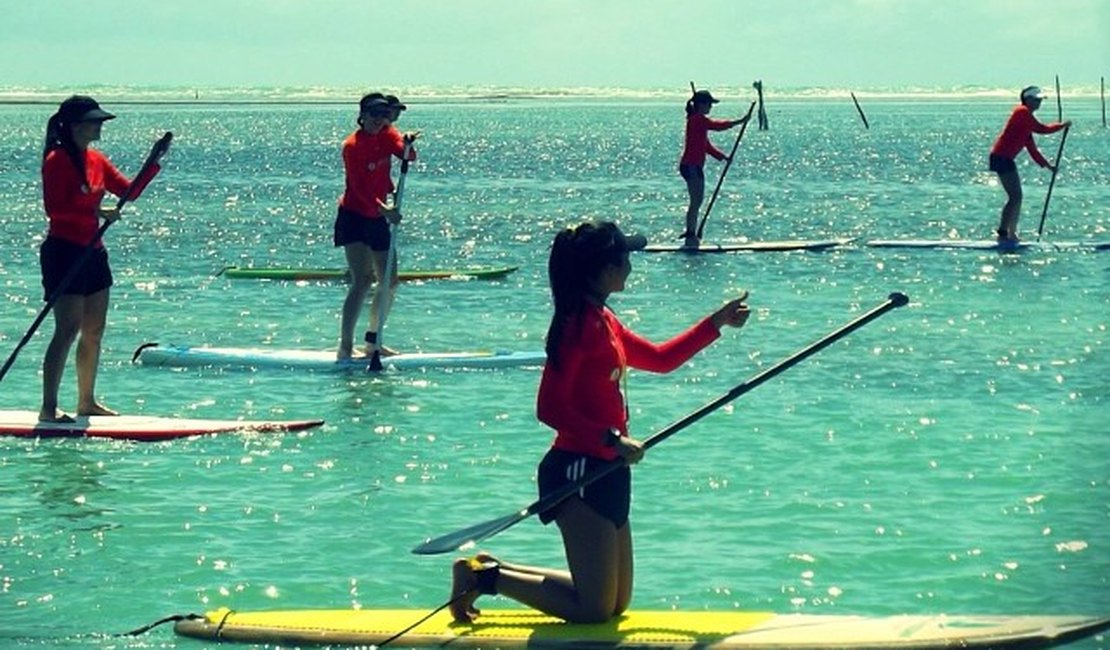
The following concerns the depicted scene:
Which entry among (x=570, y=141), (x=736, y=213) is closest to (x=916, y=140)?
(x=570, y=141)

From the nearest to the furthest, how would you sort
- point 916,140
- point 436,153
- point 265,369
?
1. point 265,369
2. point 436,153
3. point 916,140

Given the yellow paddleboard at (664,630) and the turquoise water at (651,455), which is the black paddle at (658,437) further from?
the turquoise water at (651,455)

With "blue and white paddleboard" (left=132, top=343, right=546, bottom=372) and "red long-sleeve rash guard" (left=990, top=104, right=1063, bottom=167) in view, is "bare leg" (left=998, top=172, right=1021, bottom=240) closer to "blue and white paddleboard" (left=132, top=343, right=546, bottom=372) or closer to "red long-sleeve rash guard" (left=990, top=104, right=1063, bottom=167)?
"red long-sleeve rash guard" (left=990, top=104, right=1063, bottom=167)

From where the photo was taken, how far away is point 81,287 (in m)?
12.1

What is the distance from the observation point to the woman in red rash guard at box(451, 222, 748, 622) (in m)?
7.66

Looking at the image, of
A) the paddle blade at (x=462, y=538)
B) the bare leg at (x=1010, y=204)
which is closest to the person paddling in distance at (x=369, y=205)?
the paddle blade at (x=462, y=538)

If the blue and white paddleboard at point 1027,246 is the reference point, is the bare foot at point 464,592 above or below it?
below

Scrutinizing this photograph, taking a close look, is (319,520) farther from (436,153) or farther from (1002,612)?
(436,153)

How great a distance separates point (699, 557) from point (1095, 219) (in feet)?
86.0

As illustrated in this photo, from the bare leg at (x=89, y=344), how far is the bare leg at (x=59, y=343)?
0.05 meters

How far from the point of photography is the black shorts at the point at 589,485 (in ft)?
25.2

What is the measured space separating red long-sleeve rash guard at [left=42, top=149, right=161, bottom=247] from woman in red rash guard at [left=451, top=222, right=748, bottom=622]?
466 centimetres

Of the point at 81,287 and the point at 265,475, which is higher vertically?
the point at 81,287

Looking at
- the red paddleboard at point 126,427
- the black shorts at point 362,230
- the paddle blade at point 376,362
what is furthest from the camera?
the paddle blade at point 376,362
